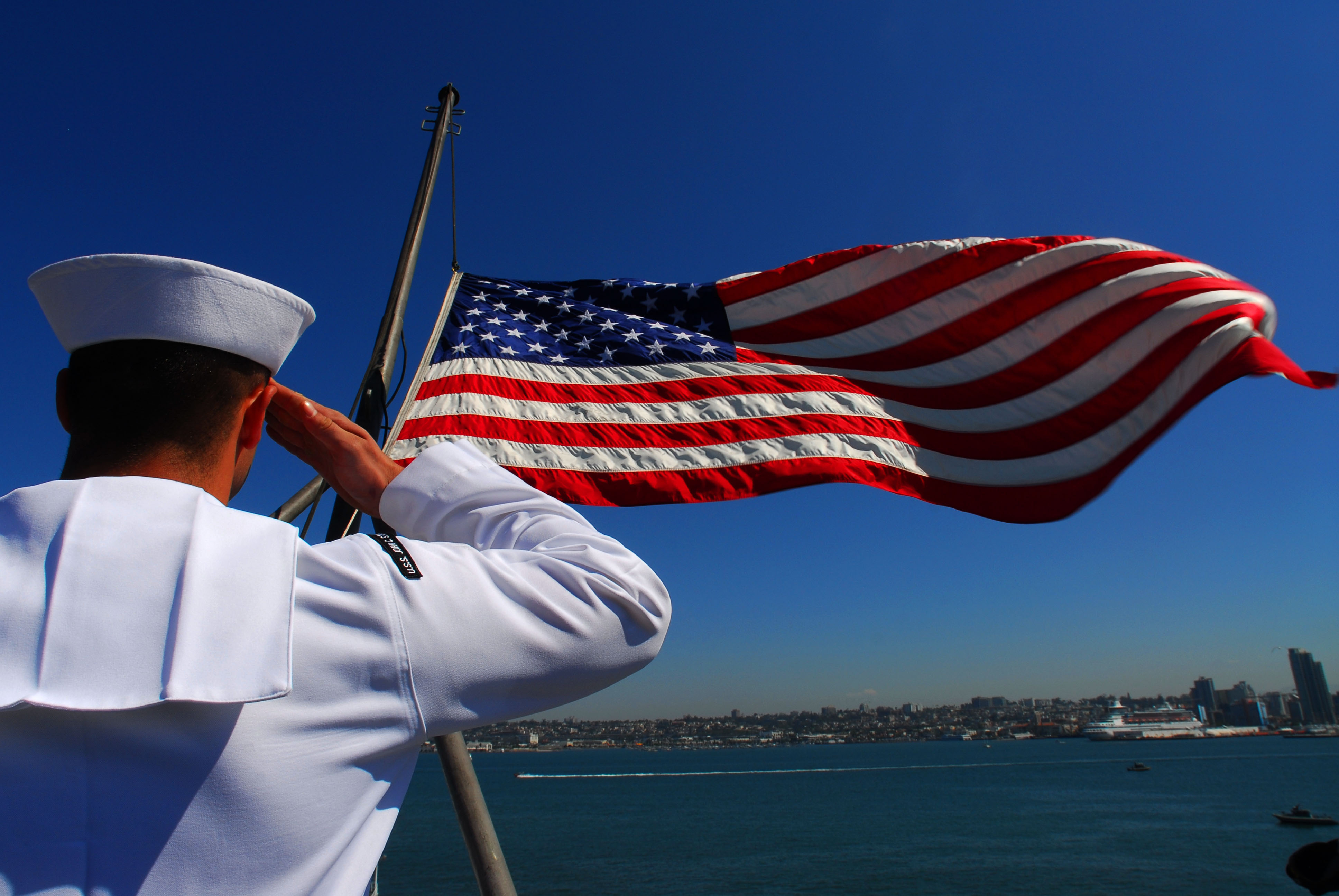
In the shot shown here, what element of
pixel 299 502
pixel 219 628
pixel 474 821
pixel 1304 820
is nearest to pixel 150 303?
pixel 219 628

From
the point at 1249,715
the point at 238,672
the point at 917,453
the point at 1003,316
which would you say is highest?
the point at 1003,316

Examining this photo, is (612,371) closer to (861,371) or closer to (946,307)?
(861,371)

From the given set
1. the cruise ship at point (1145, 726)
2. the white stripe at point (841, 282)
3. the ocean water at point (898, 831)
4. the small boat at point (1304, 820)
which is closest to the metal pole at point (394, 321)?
the white stripe at point (841, 282)

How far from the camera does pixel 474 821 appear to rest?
2.54 meters

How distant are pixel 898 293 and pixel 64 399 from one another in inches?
169

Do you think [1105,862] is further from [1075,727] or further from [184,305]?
[1075,727]

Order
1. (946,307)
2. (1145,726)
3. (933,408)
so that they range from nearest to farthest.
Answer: (933,408) → (946,307) → (1145,726)

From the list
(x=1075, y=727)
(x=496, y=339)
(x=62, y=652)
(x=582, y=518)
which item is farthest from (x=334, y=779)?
(x=1075, y=727)

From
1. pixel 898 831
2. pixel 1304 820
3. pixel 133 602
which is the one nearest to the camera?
pixel 133 602

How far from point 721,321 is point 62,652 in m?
4.23

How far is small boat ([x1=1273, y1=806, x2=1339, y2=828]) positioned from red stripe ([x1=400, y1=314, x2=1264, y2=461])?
68.3m

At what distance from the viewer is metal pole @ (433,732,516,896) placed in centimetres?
249

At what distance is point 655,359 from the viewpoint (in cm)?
445

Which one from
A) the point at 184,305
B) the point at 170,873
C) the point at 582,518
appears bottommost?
the point at 170,873
